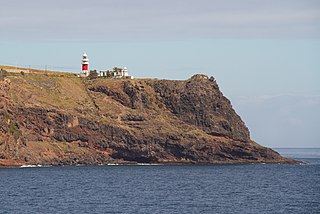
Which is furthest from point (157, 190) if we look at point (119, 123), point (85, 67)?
point (85, 67)

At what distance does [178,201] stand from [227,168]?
60.2 metres

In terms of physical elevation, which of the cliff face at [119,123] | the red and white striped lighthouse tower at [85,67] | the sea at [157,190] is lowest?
the sea at [157,190]

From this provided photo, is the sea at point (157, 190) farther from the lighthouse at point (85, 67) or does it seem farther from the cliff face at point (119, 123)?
the lighthouse at point (85, 67)

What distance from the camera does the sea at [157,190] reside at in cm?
7181

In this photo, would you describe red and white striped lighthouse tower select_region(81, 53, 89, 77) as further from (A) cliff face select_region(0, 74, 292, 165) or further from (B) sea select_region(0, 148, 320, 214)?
(B) sea select_region(0, 148, 320, 214)

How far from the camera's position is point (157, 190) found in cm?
9069

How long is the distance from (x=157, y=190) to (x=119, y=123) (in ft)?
189

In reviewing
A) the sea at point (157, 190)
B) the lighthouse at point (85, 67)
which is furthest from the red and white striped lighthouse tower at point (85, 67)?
the sea at point (157, 190)

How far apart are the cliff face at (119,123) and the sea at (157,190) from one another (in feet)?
25.7

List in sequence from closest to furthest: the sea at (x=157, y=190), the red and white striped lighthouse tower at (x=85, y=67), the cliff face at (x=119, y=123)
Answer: the sea at (x=157, y=190) → the cliff face at (x=119, y=123) → the red and white striped lighthouse tower at (x=85, y=67)

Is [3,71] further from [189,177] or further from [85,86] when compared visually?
A: [189,177]

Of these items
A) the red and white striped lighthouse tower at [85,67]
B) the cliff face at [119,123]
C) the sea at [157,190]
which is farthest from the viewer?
the red and white striped lighthouse tower at [85,67]

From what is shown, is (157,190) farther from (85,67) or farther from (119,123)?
(85,67)

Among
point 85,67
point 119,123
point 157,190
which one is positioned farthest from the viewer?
point 85,67
